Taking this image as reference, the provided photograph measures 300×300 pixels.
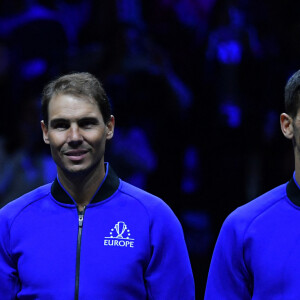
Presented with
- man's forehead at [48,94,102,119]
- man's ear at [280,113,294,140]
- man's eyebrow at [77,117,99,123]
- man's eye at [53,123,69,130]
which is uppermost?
man's forehead at [48,94,102,119]

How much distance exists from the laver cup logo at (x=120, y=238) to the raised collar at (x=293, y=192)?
76 centimetres

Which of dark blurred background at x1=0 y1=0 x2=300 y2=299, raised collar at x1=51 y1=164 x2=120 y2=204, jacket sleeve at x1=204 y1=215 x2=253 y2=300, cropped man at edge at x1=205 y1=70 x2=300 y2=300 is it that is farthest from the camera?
dark blurred background at x1=0 y1=0 x2=300 y2=299

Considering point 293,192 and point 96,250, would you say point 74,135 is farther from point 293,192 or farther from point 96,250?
point 293,192

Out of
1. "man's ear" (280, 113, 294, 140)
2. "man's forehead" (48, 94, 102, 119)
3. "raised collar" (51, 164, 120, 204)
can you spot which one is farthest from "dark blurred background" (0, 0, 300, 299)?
"man's ear" (280, 113, 294, 140)

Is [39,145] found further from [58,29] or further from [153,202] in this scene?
[153,202]

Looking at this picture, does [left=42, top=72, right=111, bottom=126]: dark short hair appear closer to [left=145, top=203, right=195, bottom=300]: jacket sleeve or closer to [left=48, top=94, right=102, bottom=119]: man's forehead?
[left=48, top=94, right=102, bottom=119]: man's forehead

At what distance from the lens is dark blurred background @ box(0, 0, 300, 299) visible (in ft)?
23.9

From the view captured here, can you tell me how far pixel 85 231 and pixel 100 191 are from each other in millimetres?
218

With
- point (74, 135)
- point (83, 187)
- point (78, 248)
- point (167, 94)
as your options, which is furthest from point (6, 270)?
point (167, 94)

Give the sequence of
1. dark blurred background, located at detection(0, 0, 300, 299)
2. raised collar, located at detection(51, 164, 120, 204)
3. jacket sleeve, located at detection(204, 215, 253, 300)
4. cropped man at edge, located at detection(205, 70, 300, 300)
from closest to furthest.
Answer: cropped man at edge, located at detection(205, 70, 300, 300) < jacket sleeve, located at detection(204, 215, 253, 300) < raised collar, located at detection(51, 164, 120, 204) < dark blurred background, located at detection(0, 0, 300, 299)

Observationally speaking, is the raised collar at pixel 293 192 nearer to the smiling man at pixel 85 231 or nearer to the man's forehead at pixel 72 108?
the smiling man at pixel 85 231

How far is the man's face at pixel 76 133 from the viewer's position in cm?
368

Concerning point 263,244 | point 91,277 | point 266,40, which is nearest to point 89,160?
point 91,277

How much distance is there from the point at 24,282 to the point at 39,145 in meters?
3.75
